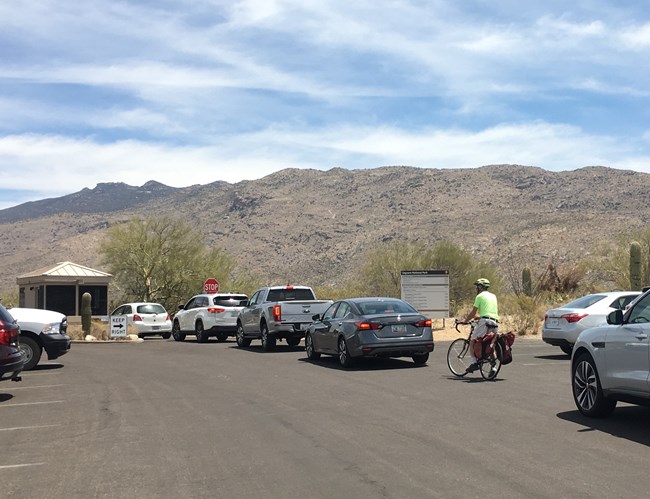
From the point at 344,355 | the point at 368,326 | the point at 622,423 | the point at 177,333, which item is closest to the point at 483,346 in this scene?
the point at 368,326

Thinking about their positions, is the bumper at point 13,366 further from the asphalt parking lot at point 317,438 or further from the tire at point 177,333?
the tire at point 177,333

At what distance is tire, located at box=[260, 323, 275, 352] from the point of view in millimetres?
24281

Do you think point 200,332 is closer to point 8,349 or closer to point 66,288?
point 66,288

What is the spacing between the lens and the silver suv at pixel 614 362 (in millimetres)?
9812

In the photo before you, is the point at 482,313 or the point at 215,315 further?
the point at 215,315

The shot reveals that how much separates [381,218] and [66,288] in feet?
204

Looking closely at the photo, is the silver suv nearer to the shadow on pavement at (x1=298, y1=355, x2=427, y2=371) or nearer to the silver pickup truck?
the shadow on pavement at (x1=298, y1=355, x2=427, y2=371)

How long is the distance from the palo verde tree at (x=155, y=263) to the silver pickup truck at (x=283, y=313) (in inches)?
1045

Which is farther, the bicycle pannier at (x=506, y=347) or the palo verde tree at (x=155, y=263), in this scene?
the palo verde tree at (x=155, y=263)

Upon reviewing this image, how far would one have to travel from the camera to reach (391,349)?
17844 millimetres

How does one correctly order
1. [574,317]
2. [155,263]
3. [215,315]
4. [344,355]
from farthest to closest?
1. [155,263]
2. [215,315]
3. [574,317]
4. [344,355]

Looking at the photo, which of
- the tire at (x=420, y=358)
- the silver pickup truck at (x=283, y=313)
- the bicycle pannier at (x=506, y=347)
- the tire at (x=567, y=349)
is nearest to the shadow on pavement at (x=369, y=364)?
the tire at (x=420, y=358)

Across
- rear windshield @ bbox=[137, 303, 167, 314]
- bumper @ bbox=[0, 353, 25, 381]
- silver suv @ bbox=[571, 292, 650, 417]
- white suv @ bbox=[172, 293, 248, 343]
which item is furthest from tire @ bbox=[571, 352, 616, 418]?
rear windshield @ bbox=[137, 303, 167, 314]

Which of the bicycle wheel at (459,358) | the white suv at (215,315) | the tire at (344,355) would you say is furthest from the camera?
the white suv at (215,315)
